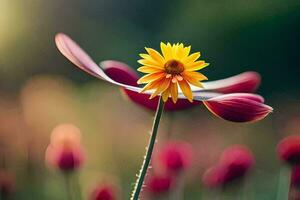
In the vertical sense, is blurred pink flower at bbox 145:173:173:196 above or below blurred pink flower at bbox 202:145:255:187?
below

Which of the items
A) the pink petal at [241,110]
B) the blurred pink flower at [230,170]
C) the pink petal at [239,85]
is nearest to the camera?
the pink petal at [241,110]

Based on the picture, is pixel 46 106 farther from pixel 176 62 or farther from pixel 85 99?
pixel 176 62

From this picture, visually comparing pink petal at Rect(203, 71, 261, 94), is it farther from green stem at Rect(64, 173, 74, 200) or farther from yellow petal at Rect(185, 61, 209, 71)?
green stem at Rect(64, 173, 74, 200)

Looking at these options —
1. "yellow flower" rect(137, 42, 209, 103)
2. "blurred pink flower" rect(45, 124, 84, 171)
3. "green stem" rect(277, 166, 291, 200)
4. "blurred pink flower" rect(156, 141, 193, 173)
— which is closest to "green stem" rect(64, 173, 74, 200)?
"blurred pink flower" rect(45, 124, 84, 171)

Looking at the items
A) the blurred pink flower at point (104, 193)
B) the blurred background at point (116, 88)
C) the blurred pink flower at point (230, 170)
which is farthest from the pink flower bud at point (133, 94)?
the blurred background at point (116, 88)

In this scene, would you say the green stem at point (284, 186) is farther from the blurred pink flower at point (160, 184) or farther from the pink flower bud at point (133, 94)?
the pink flower bud at point (133, 94)

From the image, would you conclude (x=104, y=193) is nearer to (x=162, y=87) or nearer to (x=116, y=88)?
(x=162, y=87)
